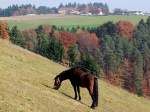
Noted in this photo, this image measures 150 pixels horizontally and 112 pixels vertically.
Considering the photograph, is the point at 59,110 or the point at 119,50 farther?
the point at 119,50

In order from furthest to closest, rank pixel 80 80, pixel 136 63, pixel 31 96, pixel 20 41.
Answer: pixel 136 63 < pixel 20 41 < pixel 80 80 < pixel 31 96

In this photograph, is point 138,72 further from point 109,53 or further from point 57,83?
point 57,83

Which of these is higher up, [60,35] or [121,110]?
[121,110]

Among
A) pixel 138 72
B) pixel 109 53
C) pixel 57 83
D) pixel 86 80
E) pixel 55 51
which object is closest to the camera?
pixel 86 80

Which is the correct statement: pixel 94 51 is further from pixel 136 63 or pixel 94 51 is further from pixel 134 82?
pixel 134 82

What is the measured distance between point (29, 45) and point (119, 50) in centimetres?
3902

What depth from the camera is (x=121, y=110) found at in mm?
35344

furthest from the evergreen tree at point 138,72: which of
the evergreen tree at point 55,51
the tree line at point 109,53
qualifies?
the evergreen tree at point 55,51

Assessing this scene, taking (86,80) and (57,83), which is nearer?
(86,80)

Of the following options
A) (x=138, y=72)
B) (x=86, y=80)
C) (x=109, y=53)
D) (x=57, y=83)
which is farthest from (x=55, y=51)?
(x=86, y=80)

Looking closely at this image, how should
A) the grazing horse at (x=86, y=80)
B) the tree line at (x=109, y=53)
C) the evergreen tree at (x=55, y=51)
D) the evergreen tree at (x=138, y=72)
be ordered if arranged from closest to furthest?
the grazing horse at (x=86, y=80), the evergreen tree at (x=55, y=51), the tree line at (x=109, y=53), the evergreen tree at (x=138, y=72)

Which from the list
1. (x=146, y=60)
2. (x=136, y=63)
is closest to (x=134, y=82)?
(x=136, y=63)

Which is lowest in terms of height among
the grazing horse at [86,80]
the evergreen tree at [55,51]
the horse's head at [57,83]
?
the evergreen tree at [55,51]

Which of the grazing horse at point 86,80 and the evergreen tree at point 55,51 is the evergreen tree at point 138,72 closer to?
the evergreen tree at point 55,51
